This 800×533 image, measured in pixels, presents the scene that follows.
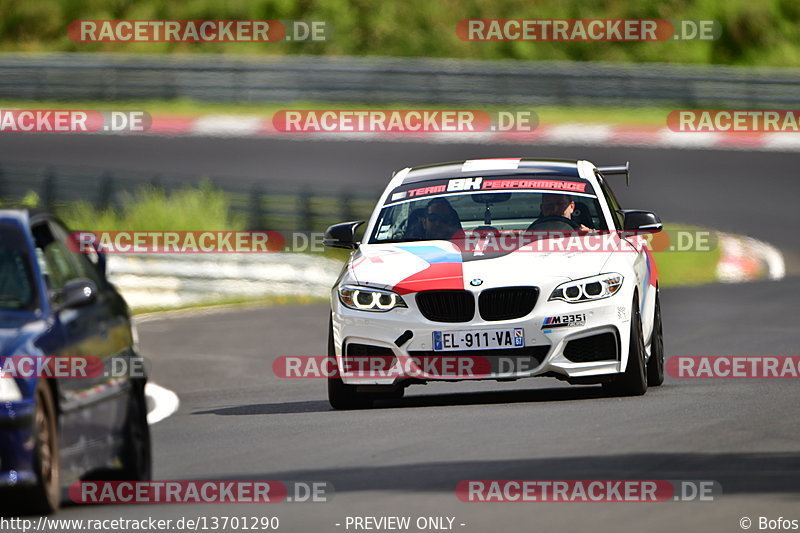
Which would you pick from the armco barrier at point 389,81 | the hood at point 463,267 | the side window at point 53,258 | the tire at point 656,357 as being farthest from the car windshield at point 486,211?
the armco barrier at point 389,81

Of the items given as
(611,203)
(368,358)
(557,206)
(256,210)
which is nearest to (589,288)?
(557,206)

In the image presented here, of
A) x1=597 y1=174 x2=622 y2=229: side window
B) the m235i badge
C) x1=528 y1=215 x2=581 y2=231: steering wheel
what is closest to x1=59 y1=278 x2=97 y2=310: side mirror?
the m235i badge

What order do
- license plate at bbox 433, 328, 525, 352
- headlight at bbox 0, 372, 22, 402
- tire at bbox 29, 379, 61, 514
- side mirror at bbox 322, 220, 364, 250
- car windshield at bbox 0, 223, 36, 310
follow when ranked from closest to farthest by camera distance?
headlight at bbox 0, 372, 22, 402
tire at bbox 29, 379, 61, 514
car windshield at bbox 0, 223, 36, 310
license plate at bbox 433, 328, 525, 352
side mirror at bbox 322, 220, 364, 250

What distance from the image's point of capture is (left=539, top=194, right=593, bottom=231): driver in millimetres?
11656

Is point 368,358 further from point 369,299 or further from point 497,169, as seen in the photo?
point 497,169

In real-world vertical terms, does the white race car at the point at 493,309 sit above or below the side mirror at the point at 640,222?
below

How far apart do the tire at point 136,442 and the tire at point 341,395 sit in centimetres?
263

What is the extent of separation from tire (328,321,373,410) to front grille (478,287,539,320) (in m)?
1.05

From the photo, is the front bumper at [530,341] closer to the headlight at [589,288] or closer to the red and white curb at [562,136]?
the headlight at [589,288]

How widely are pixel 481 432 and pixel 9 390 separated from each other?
3342mm

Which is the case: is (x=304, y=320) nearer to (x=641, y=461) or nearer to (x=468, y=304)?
(x=468, y=304)

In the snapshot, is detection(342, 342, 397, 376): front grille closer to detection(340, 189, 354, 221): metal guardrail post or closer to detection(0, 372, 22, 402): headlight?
detection(0, 372, 22, 402): headlight

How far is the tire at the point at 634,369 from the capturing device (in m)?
10.7

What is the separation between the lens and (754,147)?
29.6 m
